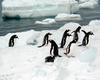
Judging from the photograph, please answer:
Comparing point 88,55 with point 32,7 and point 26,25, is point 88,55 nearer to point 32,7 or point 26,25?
point 26,25

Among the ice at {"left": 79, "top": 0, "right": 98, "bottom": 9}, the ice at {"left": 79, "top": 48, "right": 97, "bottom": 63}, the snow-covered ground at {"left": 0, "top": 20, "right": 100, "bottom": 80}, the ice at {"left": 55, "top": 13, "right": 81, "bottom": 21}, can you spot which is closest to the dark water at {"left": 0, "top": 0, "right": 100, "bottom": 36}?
the ice at {"left": 55, "top": 13, "right": 81, "bottom": 21}

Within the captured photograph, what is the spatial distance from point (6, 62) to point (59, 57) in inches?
55.3

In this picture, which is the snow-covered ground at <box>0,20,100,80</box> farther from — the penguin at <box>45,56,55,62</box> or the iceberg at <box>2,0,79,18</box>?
the iceberg at <box>2,0,79,18</box>

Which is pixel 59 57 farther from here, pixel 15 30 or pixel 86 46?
pixel 15 30

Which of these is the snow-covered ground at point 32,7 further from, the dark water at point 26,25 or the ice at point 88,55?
the ice at point 88,55

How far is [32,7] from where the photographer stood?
997 inches

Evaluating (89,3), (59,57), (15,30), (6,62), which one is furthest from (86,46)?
(89,3)

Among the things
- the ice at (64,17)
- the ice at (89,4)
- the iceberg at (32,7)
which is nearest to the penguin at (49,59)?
the ice at (64,17)

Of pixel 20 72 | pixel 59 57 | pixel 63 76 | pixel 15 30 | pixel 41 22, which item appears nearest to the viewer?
pixel 63 76

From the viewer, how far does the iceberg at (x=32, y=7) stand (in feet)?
83.0

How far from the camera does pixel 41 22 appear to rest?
A: 2450cm

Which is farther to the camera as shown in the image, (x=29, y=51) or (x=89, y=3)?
(x=89, y=3)

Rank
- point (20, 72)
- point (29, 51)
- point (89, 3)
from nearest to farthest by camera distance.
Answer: point (20, 72), point (29, 51), point (89, 3)

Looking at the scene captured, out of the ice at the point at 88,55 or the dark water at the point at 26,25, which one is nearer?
the ice at the point at 88,55
